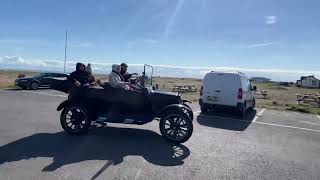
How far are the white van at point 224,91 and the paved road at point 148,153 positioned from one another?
2669 mm

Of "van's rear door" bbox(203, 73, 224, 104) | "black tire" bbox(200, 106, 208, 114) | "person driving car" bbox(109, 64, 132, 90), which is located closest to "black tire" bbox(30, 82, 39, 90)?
"black tire" bbox(200, 106, 208, 114)

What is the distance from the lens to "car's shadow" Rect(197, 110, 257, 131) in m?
11.8

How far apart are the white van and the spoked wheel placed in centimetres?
689

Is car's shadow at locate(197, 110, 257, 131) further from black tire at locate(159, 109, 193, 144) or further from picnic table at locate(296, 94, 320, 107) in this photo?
picnic table at locate(296, 94, 320, 107)

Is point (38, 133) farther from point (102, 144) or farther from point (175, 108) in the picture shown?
point (175, 108)

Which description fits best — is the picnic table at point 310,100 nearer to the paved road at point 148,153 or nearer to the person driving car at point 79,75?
the paved road at point 148,153

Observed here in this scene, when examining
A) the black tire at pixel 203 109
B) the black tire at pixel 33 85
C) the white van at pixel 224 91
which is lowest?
the black tire at pixel 203 109

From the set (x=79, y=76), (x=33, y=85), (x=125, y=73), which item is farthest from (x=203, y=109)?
(x=33, y=85)

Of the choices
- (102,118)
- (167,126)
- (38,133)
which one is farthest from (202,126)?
(38,133)

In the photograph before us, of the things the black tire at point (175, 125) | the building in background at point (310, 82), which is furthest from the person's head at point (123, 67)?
the building in background at point (310, 82)

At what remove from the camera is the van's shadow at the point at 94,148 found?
6614 millimetres

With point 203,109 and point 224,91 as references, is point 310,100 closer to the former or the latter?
point 203,109

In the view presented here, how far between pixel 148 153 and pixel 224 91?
7528 millimetres

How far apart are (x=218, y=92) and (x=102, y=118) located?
659 cm
